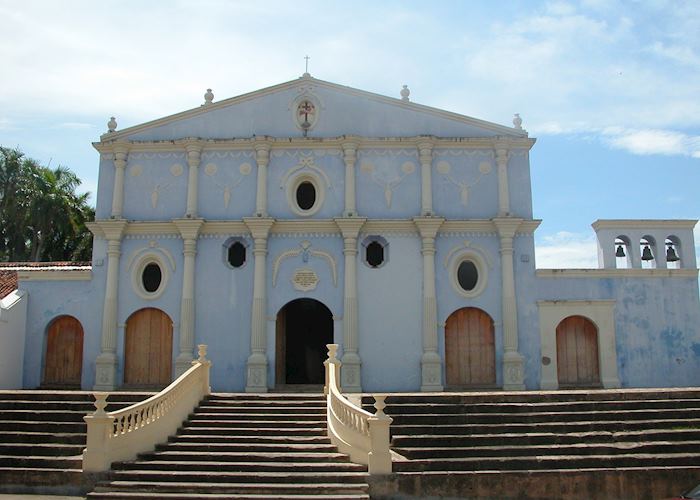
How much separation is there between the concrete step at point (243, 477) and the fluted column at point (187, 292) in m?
7.64

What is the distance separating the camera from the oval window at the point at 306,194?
69.4ft

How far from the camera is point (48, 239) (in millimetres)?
36531

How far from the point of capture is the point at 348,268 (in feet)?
65.8

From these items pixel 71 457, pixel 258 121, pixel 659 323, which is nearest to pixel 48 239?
pixel 258 121

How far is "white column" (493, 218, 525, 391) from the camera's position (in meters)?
19.5

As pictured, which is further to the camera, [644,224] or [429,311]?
[644,224]

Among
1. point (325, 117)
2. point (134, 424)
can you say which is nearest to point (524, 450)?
point (134, 424)

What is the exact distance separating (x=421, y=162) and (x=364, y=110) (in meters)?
2.28

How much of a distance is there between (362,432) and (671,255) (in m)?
12.7

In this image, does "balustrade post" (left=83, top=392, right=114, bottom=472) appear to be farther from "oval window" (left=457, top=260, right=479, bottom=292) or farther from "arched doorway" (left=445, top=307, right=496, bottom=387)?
"oval window" (left=457, top=260, right=479, bottom=292)

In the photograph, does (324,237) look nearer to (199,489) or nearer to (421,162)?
(421,162)

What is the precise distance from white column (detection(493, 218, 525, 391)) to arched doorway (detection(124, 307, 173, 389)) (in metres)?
9.20

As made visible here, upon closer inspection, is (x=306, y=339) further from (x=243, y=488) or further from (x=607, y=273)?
(x=243, y=488)

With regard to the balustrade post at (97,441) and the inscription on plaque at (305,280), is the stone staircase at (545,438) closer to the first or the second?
the balustrade post at (97,441)
